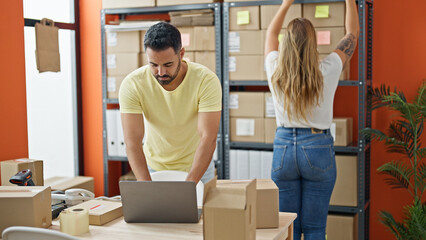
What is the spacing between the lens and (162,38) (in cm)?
Result: 237

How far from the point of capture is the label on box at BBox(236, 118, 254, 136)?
3771 millimetres

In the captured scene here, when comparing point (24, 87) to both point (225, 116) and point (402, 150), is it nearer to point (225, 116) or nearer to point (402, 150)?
point (225, 116)

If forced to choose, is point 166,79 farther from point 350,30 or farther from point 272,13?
point 272,13

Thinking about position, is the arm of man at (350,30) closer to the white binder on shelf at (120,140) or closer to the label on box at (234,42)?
the label on box at (234,42)

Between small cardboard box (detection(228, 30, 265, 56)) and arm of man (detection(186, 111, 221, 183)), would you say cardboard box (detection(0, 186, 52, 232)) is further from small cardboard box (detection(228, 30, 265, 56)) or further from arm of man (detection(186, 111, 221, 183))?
small cardboard box (detection(228, 30, 265, 56))

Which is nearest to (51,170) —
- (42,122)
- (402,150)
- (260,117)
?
(42,122)

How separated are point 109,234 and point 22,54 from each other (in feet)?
6.66

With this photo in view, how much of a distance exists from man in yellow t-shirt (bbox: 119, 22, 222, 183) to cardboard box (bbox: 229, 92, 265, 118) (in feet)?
3.48

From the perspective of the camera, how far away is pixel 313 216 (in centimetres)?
300

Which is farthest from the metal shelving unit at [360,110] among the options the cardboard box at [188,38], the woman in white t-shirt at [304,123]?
the woman in white t-shirt at [304,123]

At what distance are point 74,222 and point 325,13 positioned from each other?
2225mm

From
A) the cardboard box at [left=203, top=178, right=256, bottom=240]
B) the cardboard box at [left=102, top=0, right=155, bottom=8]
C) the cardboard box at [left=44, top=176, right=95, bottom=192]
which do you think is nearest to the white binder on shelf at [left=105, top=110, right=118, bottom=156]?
the cardboard box at [left=44, top=176, right=95, bottom=192]

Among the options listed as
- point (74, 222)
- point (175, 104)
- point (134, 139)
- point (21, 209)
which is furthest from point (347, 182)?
point (21, 209)

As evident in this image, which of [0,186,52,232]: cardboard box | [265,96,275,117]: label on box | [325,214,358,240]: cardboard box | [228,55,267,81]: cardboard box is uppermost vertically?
[228,55,267,81]: cardboard box
